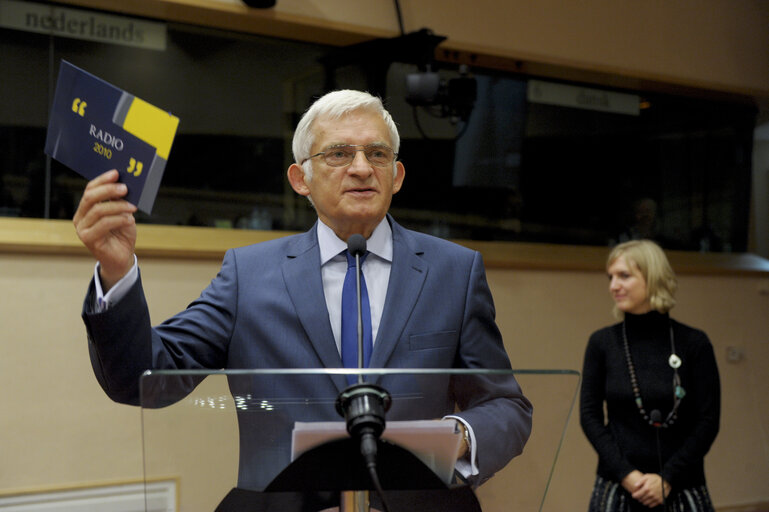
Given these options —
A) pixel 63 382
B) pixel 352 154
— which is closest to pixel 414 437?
pixel 352 154

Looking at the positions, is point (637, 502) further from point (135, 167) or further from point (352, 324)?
point (135, 167)

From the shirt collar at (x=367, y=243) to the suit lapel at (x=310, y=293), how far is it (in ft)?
0.06

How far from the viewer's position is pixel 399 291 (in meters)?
1.67

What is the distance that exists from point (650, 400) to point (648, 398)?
0.01 metres

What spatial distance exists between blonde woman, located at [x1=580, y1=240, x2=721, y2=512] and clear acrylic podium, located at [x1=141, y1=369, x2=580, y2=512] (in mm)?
2265

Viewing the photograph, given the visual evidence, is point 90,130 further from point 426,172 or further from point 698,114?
point 698,114

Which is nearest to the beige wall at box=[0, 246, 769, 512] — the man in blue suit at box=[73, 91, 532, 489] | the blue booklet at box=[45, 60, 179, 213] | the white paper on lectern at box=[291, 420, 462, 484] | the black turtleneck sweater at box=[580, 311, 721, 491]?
the black turtleneck sweater at box=[580, 311, 721, 491]

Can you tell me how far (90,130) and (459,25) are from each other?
3.43m

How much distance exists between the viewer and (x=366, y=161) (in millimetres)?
1735

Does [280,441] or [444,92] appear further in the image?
[444,92]

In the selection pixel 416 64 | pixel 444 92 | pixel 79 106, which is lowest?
pixel 79 106

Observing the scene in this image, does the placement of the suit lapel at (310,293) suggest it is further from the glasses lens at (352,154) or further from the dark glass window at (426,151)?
the dark glass window at (426,151)

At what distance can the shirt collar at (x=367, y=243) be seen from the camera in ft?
5.76

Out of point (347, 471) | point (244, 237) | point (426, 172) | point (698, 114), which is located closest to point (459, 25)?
point (426, 172)
